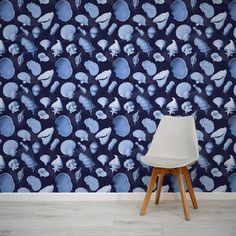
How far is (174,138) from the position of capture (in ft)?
9.98

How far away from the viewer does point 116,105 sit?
10.3 feet

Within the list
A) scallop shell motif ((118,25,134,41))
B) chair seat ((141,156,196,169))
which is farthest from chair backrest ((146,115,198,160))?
scallop shell motif ((118,25,134,41))

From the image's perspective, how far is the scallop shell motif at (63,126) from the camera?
313 cm

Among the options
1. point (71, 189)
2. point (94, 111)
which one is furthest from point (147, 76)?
point (71, 189)

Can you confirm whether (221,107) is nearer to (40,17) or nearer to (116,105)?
(116,105)

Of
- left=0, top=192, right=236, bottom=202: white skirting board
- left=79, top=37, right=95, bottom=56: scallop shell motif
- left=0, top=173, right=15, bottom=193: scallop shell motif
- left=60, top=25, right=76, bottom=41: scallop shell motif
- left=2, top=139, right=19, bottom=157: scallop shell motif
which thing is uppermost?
left=60, top=25, right=76, bottom=41: scallop shell motif

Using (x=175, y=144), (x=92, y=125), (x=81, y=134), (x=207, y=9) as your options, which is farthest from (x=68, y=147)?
(x=207, y=9)

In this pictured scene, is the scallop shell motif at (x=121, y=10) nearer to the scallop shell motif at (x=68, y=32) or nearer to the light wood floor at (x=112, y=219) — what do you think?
the scallop shell motif at (x=68, y=32)

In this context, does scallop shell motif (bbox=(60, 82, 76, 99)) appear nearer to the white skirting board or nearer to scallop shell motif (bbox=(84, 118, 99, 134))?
scallop shell motif (bbox=(84, 118, 99, 134))

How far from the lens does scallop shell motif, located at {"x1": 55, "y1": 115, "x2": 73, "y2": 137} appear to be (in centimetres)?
313

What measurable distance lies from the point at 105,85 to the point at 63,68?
0.43 metres

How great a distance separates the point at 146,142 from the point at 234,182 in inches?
38.2

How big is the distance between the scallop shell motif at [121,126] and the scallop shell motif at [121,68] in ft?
1.31

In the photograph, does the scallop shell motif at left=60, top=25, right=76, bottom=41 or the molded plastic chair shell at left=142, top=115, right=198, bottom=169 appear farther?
the scallop shell motif at left=60, top=25, right=76, bottom=41
